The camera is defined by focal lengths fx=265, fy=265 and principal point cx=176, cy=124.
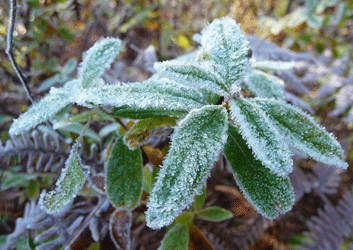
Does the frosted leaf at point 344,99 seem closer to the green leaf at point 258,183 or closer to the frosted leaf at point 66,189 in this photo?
the green leaf at point 258,183

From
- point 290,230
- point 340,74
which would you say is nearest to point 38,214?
point 290,230

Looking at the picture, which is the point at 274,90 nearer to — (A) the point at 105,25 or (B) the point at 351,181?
(B) the point at 351,181

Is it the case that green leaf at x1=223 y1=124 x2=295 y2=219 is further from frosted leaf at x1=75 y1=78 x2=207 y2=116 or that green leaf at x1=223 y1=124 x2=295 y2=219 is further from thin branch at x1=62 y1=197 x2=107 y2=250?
thin branch at x1=62 y1=197 x2=107 y2=250

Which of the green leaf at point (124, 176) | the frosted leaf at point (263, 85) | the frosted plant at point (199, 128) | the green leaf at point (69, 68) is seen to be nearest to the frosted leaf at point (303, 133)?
the frosted plant at point (199, 128)

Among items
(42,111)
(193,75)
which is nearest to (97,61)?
(42,111)

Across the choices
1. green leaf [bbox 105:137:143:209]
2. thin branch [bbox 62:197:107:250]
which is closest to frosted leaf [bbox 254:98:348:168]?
green leaf [bbox 105:137:143:209]

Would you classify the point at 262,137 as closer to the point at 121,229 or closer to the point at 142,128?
the point at 142,128
